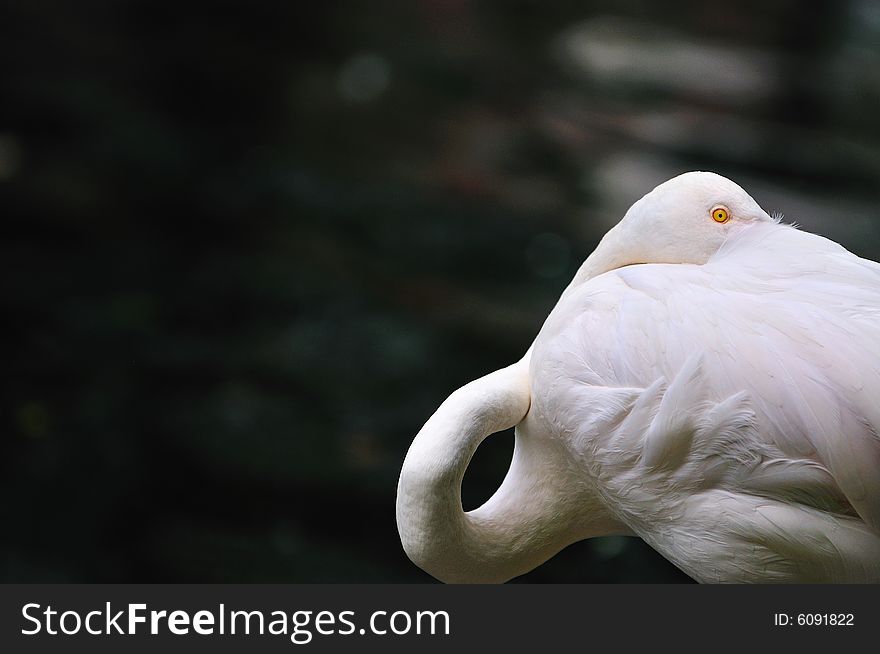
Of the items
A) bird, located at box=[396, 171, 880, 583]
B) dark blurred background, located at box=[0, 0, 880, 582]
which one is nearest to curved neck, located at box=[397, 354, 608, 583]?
bird, located at box=[396, 171, 880, 583]

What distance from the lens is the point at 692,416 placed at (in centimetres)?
80

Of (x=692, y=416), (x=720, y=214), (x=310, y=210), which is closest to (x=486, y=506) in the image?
(x=692, y=416)

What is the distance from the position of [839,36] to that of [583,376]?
1929 millimetres

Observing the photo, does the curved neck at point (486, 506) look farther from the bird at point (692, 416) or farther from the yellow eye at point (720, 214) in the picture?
the yellow eye at point (720, 214)

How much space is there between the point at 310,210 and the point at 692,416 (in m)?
1.98

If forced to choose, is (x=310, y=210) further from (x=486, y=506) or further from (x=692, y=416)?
(x=692, y=416)

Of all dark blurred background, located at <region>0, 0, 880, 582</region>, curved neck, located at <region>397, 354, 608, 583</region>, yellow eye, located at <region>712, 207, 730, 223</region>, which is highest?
dark blurred background, located at <region>0, 0, 880, 582</region>

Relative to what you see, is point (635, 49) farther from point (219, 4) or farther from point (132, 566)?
point (132, 566)

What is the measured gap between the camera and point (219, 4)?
2.70 m

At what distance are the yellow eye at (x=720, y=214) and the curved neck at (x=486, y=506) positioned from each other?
23cm

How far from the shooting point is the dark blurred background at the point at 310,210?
2.46 metres

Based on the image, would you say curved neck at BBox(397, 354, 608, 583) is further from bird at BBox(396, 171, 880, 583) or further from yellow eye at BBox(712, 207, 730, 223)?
yellow eye at BBox(712, 207, 730, 223)

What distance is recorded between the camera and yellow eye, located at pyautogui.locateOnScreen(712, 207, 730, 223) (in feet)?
3.04

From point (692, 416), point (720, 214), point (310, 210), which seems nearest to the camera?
point (692, 416)
